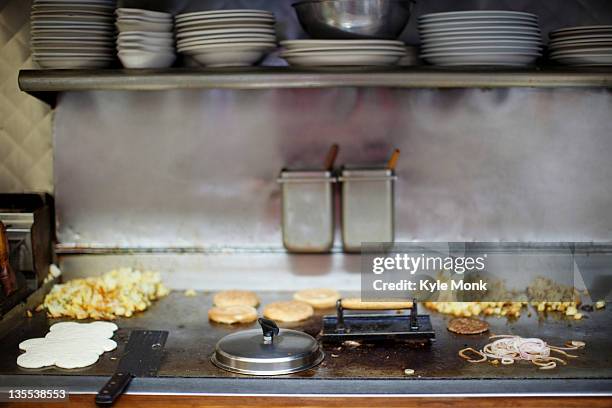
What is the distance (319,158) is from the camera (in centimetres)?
302

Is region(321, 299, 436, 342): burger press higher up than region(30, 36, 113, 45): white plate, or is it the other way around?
region(30, 36, 113, 45): white plate

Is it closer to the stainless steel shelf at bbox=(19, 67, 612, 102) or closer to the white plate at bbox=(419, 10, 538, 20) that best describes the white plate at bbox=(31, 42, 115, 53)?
the stainless steel shelf at bbox=(19, 67, 612, 102)

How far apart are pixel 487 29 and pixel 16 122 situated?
5.94 ft

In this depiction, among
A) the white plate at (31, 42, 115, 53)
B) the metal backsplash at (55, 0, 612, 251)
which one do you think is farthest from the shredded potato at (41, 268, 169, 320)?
the white plate at (31, 42, 115, 53)

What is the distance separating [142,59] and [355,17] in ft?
2.44

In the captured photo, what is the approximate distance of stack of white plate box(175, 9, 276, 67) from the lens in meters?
2.57

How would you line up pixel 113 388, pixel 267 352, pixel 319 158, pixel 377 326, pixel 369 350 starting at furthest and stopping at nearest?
pixel 319 158
pixel 377 326
pixel 369 350
pixel 267 352
pixel 113 388

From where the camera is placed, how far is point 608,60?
8.47ft

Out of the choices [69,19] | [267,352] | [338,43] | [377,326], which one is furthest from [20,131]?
[377,326]

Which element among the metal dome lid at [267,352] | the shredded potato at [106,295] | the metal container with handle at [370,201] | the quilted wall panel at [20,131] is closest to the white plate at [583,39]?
the metal container with handle at [370,201]

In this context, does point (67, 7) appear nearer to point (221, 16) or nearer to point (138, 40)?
point (138, 40)

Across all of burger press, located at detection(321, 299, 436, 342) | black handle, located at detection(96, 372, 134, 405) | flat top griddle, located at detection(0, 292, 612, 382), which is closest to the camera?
black handle, located at detection(96, 372, 134, 405)

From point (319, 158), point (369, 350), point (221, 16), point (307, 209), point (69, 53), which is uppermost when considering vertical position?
point (221, 16)

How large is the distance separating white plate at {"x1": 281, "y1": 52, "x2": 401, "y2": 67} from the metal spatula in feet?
3.29
